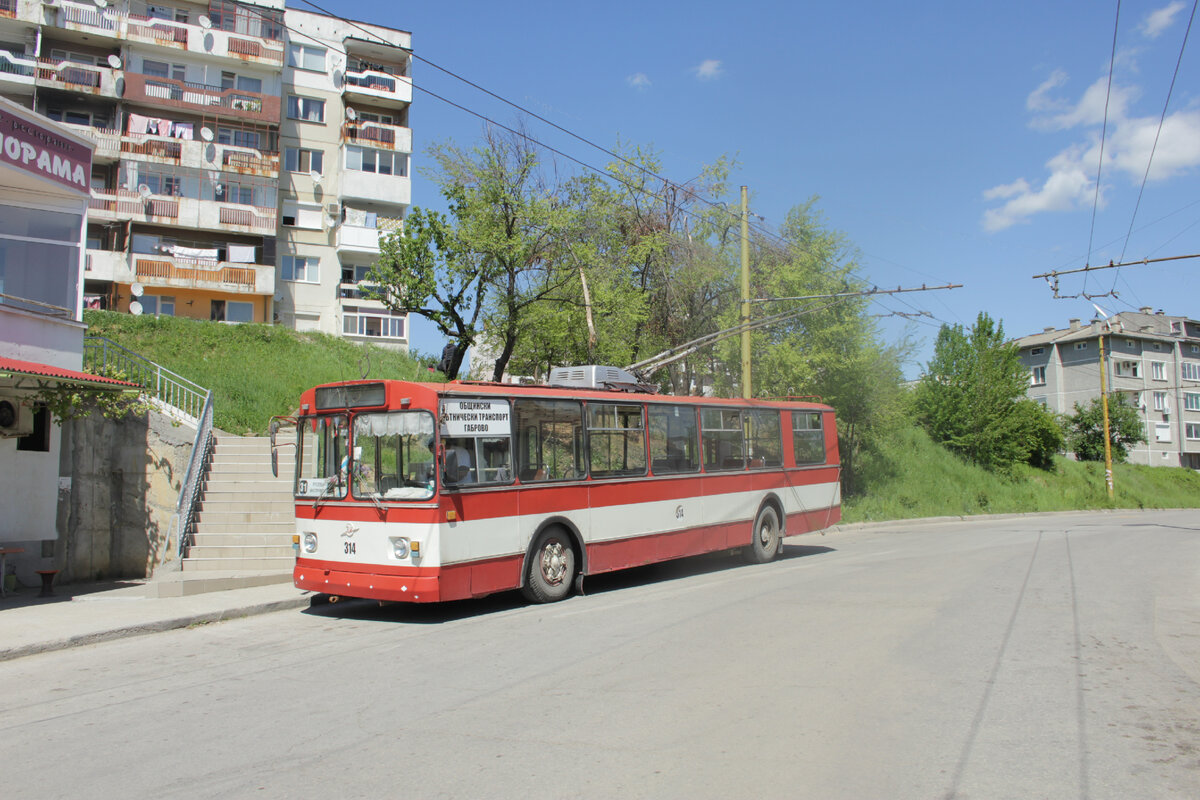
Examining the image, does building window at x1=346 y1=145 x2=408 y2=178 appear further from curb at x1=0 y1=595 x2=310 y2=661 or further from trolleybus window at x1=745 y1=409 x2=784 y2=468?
curb at x1=0 y1=595 x2=310 y2=661

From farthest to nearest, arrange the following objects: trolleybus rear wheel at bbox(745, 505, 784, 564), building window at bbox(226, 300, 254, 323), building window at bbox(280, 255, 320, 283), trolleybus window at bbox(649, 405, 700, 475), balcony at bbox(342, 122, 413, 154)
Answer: balcony at bbox(342, 122, 413, 154)
building window at bbox(280, 255, 320, 283)
building window at bbox(226, 300, 254, 323)
trolleybus rear wheel at bbox(745, 505, 784, 564)
trolleybus window at bbox(649, 405, 700, 475)

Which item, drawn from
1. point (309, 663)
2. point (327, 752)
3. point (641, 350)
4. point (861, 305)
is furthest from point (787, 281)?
point (327, 752)

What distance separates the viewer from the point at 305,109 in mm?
41531

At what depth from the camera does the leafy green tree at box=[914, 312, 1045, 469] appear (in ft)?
131

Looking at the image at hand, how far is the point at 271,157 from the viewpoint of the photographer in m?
38.0

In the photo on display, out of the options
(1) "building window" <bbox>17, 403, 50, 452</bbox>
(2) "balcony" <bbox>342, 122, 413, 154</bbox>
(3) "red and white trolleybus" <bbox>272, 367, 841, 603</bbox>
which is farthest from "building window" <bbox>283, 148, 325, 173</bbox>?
(3) "red and white trolleybus" <bbox>272, 367, 841, 603</bbox>

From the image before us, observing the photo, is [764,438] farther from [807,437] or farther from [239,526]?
[239,526]

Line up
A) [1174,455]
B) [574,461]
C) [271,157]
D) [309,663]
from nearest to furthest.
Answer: [309,663] → [574,461] → [271,157] → [1174,455]

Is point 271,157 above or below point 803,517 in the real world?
above

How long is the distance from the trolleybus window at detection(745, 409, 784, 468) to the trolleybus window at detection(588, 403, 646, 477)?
3384mm

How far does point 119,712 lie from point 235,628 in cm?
349

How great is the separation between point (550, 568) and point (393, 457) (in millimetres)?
2681

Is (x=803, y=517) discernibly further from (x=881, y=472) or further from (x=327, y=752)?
(x=881, y=472)

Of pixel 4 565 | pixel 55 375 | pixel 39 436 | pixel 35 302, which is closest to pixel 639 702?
pixel 55 375
